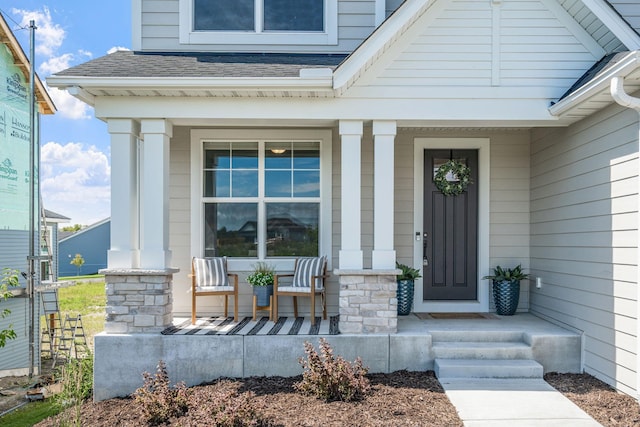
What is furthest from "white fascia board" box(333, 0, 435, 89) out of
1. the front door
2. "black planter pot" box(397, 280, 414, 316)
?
"black planter pot" box(397, 280, 414, 316)

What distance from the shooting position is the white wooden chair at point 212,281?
4.99m

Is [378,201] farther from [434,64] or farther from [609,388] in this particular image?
[609,388]

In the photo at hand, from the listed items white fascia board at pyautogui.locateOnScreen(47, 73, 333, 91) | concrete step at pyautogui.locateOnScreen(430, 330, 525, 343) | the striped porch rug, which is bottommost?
concrete step at pyautogui.locateOnScreen(430, 330, 525, 343)

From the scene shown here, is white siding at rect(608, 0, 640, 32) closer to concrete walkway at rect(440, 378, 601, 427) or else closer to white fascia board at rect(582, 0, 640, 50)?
white fascia board at rect(582, 0, 640, 50)

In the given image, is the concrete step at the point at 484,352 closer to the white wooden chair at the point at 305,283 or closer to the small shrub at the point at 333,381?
the small shrub at the point at 333,381

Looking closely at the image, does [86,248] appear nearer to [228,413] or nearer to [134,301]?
[134,301]

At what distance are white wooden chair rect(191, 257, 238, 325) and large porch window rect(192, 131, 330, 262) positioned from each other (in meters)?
0.40

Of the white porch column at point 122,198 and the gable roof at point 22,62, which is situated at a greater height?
the gable roof at point 22,62

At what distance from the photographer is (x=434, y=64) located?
4.55 metres

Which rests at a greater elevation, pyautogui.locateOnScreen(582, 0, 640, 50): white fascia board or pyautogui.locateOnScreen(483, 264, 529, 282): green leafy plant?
pyautogui.locateOnScreen(582, 0, 640, 50): white fascia board

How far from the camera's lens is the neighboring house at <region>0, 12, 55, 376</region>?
23.5 feet

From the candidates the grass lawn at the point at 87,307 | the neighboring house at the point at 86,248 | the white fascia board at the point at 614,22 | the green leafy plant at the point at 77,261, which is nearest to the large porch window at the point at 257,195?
the white fascia board at the point at 614,22

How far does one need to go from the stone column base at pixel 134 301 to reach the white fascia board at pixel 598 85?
431 cm

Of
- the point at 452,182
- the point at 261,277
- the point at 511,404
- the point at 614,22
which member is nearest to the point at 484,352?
the point at 511,404
